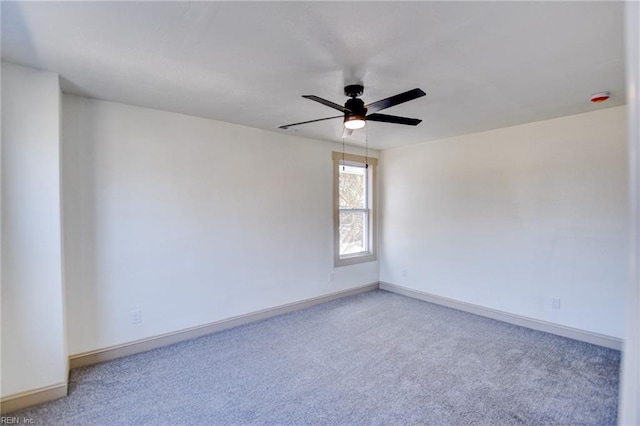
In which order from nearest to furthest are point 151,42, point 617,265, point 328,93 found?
point 151,42
point 328,93
point 617,265

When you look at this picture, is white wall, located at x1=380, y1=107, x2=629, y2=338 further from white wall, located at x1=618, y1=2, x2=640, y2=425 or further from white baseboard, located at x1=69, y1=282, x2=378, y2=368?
white wall, located at x1=618, y1=2, x2=640, y2=425

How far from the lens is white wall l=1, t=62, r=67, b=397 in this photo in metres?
2.17

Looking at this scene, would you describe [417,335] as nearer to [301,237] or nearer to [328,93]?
[301,237]

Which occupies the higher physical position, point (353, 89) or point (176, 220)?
point (353, 89)

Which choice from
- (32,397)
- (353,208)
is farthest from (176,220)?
(353,208)

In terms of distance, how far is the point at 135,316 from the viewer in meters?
3.04

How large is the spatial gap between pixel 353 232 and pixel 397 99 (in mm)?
3245

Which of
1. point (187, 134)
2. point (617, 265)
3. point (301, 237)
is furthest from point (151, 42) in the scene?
point (617, 265)

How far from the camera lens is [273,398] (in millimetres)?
2303

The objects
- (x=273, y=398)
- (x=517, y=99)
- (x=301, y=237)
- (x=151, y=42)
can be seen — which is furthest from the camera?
(x=301, y=237)

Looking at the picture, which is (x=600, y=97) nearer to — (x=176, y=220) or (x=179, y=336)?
(x=176, y=220)

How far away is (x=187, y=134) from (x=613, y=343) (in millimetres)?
4970

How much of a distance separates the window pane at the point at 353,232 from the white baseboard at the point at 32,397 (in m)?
3.61

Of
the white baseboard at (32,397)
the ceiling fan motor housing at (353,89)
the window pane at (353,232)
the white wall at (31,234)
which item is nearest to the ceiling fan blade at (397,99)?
the ceiling fan motor housing at (353,89)
